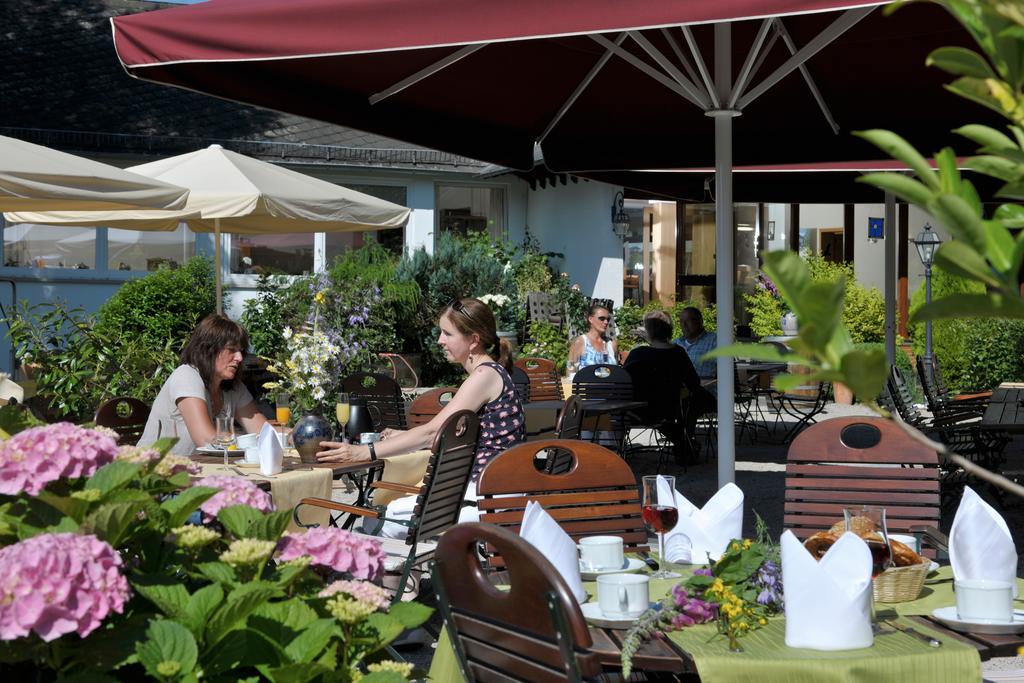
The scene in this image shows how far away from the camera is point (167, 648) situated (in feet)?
5.54

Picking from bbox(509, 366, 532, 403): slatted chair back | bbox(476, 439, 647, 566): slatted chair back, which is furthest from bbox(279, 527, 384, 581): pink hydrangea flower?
bbox(509, 366, 532, 403): slatted chair back

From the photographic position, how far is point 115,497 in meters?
1.90

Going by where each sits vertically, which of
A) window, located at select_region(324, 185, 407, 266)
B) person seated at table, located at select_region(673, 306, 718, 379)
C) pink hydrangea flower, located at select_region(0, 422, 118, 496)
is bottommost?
pink hydrangea flower, located at select_region(0, 422, 118, 496)

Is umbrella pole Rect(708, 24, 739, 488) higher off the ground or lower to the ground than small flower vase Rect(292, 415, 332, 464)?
higher

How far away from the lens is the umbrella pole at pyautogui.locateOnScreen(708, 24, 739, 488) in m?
4.98

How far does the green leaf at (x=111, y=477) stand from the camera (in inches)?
74.8

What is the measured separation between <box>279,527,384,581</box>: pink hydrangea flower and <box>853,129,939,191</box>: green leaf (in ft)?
4.08

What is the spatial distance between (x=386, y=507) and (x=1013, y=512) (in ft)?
15.8

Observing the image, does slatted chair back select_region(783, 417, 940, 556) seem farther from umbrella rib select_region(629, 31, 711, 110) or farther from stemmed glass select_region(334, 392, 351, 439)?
stemmed glass select_region(334, 392, 351, 439)

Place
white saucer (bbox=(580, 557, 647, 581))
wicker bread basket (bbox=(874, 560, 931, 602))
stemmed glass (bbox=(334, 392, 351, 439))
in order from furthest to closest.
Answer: stemmed glass (bbox=(334, 392, 351, 439)) → white saucer (bbox=(580, 557, 647, 581)) → wicker bread basket (bbox=(874, 560, 931, 602))

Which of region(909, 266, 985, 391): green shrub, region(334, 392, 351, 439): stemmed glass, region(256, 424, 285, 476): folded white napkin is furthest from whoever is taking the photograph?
region(909, 266, 985, 391): green shrub

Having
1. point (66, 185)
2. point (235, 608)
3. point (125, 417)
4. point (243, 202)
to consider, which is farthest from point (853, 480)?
point (243, 202)

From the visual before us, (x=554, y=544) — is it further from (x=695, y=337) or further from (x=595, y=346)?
(x=695, y=337)

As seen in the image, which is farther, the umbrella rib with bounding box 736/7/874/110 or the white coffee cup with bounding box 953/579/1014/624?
the umbrella rib with bounding box 736/7/874/110
